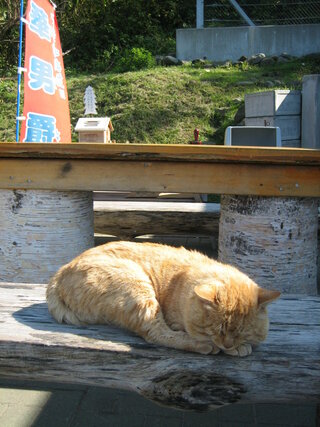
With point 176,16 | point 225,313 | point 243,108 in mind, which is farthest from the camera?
point 176,16

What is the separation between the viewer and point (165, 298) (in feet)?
6.27

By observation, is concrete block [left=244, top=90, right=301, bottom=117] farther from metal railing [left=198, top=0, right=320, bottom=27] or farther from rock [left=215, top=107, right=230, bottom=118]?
metal railing [left=198, top=0, right=320, bottom=27]

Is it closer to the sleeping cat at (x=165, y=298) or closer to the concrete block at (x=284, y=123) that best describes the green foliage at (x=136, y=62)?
the concrete block at (x=284, y=123)

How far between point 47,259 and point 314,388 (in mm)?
2086

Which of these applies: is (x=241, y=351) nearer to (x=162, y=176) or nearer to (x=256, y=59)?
(x=162, y=176)

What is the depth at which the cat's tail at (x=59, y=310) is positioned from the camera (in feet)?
6.37

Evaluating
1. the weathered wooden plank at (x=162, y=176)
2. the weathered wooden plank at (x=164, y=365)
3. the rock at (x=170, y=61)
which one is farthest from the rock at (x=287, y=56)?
the weathered wooden plank at (x=164, y=365)

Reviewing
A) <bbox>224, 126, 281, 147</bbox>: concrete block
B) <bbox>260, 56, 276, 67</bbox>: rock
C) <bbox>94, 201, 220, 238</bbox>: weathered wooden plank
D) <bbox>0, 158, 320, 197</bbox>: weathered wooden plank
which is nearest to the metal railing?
<bbox>260, 56, 276, 67</bbox>: rock

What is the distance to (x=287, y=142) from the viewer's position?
7.92 metres

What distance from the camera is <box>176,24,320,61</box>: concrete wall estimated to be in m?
11.9

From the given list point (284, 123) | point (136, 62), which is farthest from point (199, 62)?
point (284, 123)

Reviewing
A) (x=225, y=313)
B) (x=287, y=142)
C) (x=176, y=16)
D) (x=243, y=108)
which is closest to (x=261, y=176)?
(x=225, y=313)

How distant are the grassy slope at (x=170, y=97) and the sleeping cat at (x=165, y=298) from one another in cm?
731

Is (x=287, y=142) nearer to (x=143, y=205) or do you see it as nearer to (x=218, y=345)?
(x=143, y=205)
